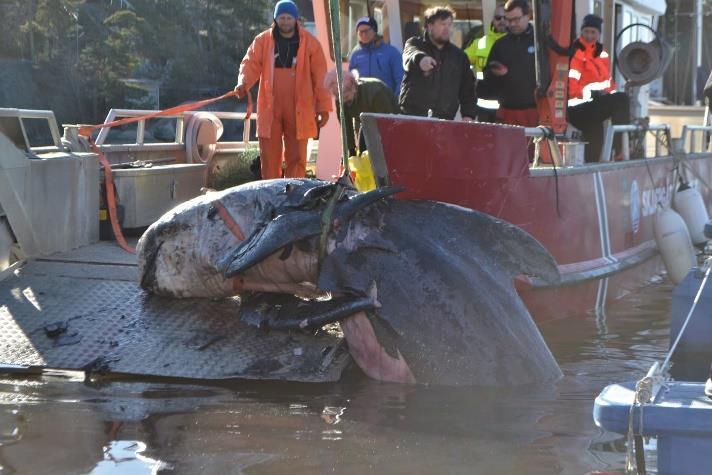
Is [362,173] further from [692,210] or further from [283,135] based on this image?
[692,210]

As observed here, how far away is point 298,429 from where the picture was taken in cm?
465

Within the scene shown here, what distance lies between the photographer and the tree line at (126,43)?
2783 cm

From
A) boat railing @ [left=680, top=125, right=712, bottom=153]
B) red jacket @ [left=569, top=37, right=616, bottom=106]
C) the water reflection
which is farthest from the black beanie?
the water reflection

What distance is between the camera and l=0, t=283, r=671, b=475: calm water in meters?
4.19

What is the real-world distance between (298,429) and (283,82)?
15.4ft

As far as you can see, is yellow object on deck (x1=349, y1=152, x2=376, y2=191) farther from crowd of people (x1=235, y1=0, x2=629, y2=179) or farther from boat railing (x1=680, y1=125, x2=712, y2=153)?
Result: boat railing (x1=680, y1=125, x2=712, y2=153)

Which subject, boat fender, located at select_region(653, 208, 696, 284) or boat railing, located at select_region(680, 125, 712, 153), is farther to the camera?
boat railing, located at select_region(680, 125, 712, 153)

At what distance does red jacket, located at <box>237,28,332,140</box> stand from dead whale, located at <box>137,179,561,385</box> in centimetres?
293

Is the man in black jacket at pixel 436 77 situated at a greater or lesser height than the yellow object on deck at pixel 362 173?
greater

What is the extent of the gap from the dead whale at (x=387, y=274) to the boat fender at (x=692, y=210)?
467 centimetres

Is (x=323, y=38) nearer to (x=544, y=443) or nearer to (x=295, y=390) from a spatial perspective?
(x=295, y=390)

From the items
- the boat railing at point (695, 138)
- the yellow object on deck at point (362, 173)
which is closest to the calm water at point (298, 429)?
the yellow object on deck at point (362, 173)

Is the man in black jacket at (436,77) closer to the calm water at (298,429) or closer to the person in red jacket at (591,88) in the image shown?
the person in red jacket at (591,88)

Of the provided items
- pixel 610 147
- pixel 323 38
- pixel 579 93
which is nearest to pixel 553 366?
pixel 610 147
